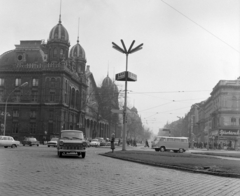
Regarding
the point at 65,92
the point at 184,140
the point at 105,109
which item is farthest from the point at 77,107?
the point at 184,140

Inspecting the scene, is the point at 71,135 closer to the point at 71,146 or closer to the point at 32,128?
the point at 71,146

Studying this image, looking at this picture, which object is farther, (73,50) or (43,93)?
(73,50)

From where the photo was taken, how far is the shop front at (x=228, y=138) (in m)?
69.8

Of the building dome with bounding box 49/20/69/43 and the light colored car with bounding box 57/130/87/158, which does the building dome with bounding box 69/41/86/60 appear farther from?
the light colored car with bounding box 57/130/87/158

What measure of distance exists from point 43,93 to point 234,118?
4330cm

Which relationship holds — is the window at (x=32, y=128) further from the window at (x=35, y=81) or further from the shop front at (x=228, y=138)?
the shop front at (x=228, y=138)

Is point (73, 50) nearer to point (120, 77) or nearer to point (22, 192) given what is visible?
point (120, 77)

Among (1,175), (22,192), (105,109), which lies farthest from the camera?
(105,109)

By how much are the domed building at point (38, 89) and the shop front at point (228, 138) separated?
1397 inches

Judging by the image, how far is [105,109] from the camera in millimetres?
71375

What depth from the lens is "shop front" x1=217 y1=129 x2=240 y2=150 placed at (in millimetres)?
69750

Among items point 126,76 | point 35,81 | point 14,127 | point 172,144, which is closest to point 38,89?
point 35,81

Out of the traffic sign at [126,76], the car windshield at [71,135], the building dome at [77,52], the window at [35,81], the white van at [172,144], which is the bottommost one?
the white van at [172,144]

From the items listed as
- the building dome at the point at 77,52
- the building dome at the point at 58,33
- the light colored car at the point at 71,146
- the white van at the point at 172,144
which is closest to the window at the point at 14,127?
the building dome at the point at 58,33
